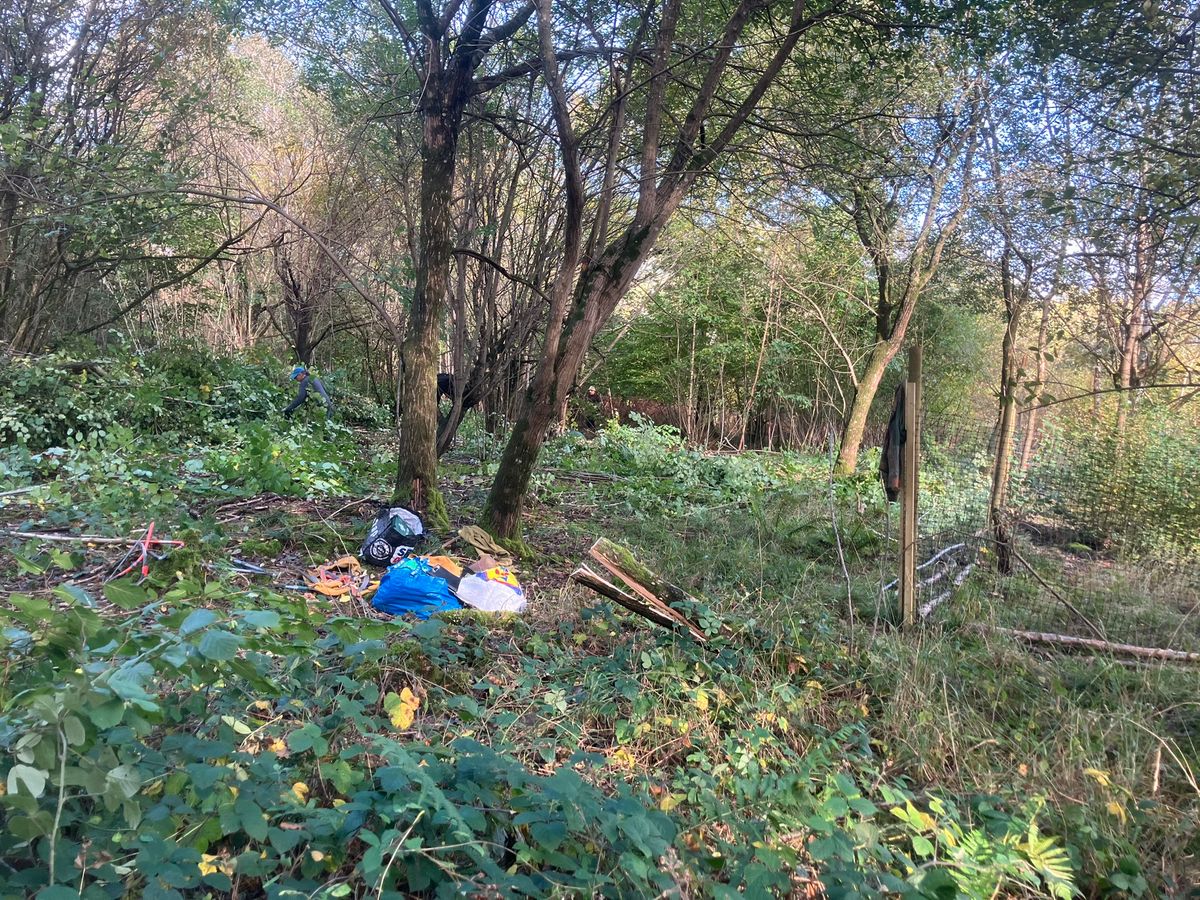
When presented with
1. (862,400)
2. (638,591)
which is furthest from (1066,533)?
(862,400)

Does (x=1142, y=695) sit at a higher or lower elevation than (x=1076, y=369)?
lower

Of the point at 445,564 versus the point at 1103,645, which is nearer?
the point at 1103,645

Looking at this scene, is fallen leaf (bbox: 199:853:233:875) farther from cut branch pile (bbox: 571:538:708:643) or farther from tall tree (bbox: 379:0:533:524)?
tall tree (bbox: 379:0:533:524)

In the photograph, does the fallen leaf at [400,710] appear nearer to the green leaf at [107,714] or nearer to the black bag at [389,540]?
the green leaf at [107,714]

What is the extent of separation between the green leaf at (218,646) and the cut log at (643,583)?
1.92 m

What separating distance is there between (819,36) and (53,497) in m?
6.49

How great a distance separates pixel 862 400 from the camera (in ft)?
40.8

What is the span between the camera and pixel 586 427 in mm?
14031

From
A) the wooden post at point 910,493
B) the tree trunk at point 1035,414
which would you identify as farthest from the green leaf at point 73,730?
the tree trunk at point 1035,414

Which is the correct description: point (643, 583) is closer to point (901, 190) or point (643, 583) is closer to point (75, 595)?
point (75, 595)

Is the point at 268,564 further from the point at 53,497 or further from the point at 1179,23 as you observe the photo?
the point at 1179,23

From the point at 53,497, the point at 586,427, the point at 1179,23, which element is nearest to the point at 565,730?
the point at 53,497

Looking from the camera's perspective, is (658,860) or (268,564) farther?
(268,564)

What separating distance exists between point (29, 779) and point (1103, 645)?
4.39 meters
